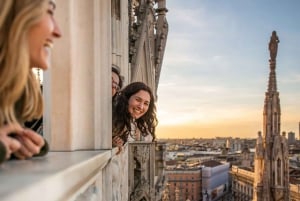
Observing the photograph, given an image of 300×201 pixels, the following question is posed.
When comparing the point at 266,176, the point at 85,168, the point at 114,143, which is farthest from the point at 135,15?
the point at 266,176

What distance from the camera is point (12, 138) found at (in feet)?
2.38

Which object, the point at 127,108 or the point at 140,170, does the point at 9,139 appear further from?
the point at 140,170

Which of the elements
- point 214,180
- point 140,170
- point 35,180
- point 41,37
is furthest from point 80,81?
point 214,180

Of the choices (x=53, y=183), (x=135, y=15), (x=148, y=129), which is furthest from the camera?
(x=135, y=15)

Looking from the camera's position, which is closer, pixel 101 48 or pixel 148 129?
pixel 101 48

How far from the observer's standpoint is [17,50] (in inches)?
25.6

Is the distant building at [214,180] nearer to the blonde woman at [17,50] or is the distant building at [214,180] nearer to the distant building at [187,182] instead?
the distant building at [187,182]

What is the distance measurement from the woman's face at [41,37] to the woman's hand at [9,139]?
10cm

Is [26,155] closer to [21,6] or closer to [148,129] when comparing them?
[21,6]

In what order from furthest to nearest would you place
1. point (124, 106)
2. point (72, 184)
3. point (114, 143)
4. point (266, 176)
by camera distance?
1. point (266, 176)
2. point (124, 106)
3. point (114, 143)
4. point (72, 184)

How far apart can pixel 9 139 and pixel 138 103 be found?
1.40 meters

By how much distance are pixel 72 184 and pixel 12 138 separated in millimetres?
119

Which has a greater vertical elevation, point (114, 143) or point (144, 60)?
point (144, 60)

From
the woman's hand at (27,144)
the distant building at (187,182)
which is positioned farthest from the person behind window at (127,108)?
the distant building at (187,182)
